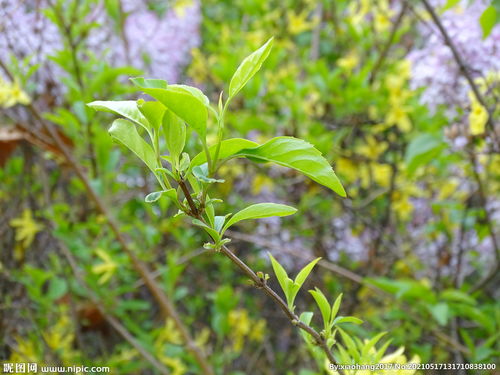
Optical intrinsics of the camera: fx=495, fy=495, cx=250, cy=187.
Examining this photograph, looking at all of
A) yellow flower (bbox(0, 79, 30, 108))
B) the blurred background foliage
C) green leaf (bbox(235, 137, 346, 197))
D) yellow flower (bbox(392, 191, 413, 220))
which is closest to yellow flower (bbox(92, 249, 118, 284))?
the blurred background foliage

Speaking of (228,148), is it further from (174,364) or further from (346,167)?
(346,167)

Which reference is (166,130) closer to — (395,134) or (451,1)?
(451,1)

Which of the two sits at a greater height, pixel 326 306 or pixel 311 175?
pixel 311 175

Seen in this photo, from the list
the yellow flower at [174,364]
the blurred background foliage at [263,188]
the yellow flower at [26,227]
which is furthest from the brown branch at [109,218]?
the yellow flower at [26,227]

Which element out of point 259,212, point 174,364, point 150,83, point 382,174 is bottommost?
point 174,364

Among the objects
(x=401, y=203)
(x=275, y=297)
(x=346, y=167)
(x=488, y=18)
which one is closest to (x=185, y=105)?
(x=275, y=297)

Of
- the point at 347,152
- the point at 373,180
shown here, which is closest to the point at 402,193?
the point at 373,180

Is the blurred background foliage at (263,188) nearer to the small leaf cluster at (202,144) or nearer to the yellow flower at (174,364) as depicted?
the yellow flower at (174,364)
